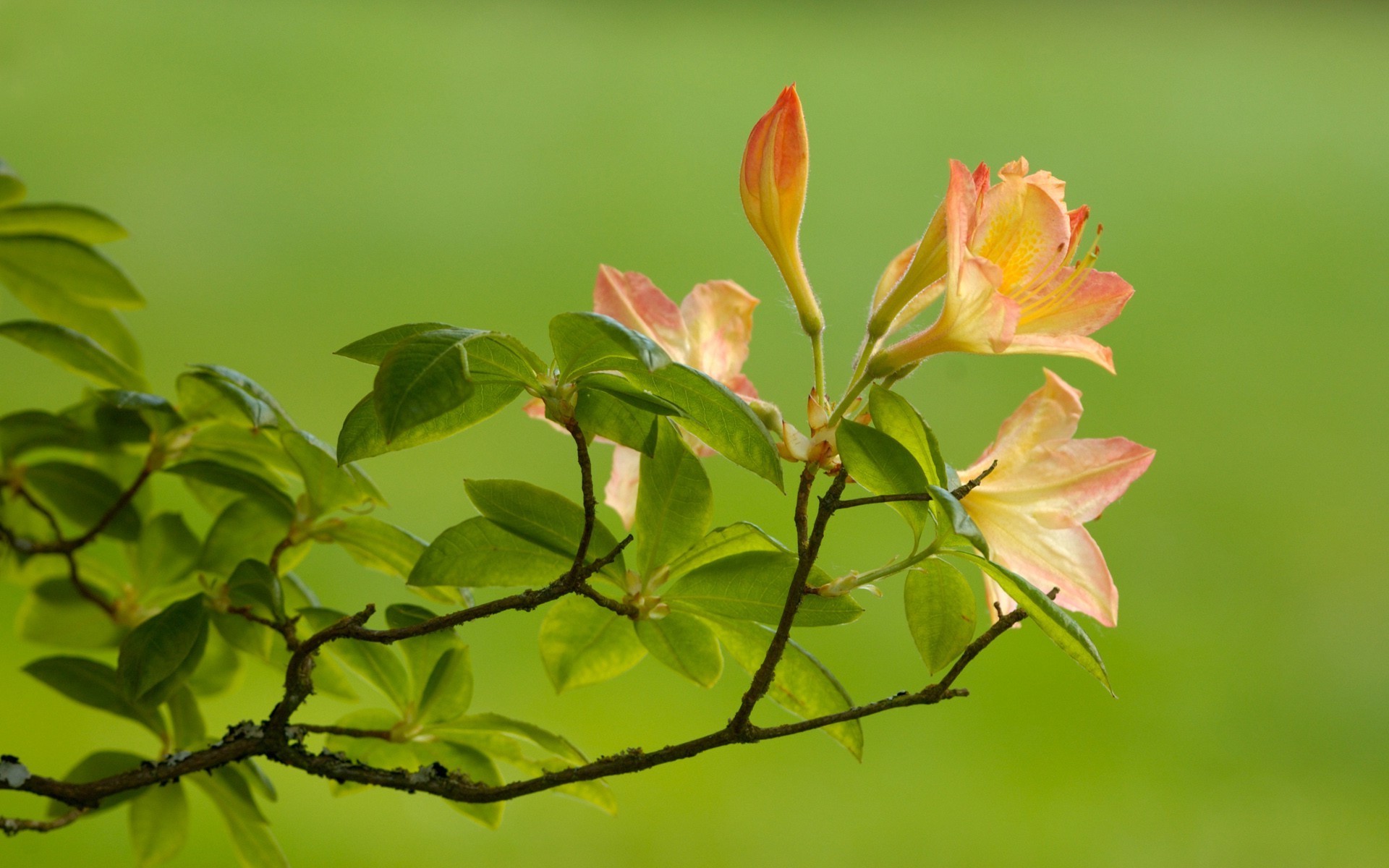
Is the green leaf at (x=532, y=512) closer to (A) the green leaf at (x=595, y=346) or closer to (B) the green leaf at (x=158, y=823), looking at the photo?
(A) the green leaf at (x=595, y=346)

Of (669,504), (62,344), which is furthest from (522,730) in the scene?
(62,344)

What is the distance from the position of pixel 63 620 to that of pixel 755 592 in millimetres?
577

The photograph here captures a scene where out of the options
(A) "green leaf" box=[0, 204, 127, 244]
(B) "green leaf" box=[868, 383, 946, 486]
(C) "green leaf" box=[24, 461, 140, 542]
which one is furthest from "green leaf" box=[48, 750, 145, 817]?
(B) "green leaf" box=[868, 383, 946, 486]

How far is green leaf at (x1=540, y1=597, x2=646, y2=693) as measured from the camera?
1.89 ft

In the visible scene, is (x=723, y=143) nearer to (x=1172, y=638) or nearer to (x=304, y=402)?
(x=304, y=402)

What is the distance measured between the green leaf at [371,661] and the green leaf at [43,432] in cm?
21

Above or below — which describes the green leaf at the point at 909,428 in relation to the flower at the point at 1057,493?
above

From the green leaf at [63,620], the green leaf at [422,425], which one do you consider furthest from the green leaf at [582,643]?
the green leaf at [63,620]

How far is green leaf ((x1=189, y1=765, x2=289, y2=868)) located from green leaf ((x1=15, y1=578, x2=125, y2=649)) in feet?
0.62

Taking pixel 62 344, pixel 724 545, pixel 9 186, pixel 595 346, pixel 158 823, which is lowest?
pixel 158 823

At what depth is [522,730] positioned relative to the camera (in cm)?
60

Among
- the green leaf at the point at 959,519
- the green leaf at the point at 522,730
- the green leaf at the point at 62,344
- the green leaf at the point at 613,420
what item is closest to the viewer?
the green leaf at the point at 959,519

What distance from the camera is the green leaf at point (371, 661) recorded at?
63 cm

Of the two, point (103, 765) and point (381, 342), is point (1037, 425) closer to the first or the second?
point (381, 342)
